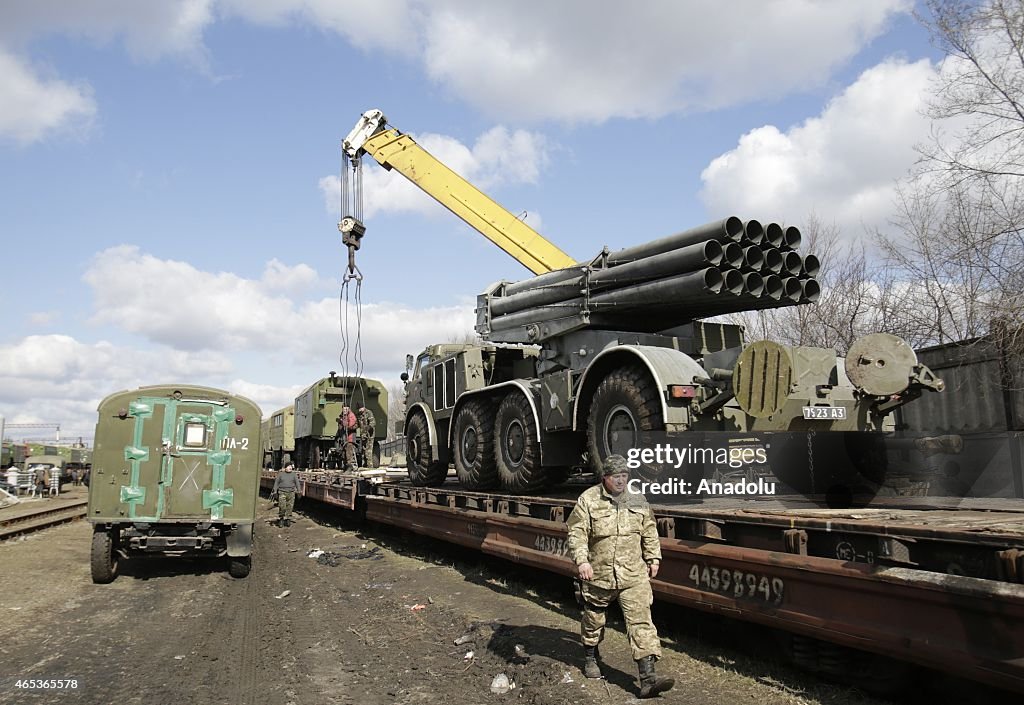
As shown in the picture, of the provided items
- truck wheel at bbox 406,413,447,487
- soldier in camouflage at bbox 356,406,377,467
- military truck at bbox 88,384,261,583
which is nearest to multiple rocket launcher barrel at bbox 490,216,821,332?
truck wheel at bbox 406,413,447,487

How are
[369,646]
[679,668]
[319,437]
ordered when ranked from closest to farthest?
[679,668], [369,646], [319,437]

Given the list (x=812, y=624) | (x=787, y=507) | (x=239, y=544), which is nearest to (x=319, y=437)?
(x=239, y=544)

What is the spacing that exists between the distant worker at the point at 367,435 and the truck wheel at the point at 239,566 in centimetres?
932

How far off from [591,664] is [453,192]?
9964mm

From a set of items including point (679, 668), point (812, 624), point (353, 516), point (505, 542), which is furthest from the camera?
point (353, 516)

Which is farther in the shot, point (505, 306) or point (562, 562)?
point (505, 306)

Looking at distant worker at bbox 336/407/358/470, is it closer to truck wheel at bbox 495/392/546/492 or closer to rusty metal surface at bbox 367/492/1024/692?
truck wheel at bbox 495/392/546/492

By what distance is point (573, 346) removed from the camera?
337 inches

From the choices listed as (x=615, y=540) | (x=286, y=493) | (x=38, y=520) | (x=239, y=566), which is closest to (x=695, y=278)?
(x=615, y=540)

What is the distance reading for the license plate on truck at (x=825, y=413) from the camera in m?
6.31

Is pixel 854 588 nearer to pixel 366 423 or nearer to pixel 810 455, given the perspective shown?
pixel 810 455

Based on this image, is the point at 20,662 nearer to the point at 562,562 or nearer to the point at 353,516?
the point at 562,562

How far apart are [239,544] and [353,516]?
6.81 metres

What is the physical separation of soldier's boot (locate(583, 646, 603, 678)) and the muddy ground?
0.09 metres
